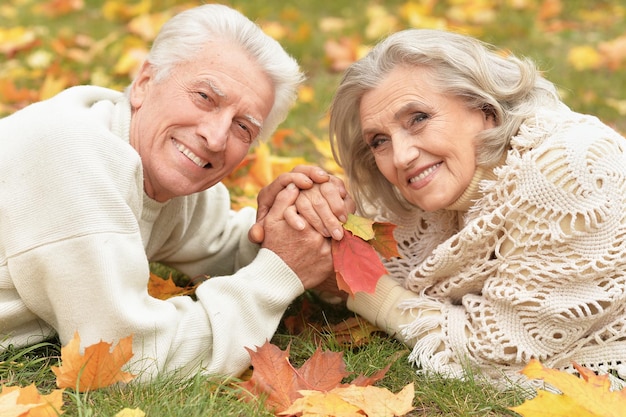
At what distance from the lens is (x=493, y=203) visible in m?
2.59

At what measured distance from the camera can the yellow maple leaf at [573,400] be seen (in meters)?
2.01

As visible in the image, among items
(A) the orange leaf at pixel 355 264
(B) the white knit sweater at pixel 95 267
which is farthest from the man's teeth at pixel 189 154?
Result: (A) the orange leaf at pixel 355 264

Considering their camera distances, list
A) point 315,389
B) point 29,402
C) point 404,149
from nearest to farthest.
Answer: point 29,402 → point 315,389 → point 404,149

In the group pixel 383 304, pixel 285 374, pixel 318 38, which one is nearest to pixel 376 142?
pixel 383 304

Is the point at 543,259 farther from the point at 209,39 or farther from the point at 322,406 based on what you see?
the point at 209,39

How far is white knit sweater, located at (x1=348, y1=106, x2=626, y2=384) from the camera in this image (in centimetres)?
244

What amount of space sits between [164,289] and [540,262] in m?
1.46

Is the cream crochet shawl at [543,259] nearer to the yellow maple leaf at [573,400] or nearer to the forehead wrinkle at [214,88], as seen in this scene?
the yellow maple leaf at [573,400]

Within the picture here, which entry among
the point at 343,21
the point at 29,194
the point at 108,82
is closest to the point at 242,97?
the point at 29,194

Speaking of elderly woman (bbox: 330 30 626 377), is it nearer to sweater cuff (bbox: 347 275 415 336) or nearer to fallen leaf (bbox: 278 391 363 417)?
sweater cuff (bbox: 347 275 415 336)

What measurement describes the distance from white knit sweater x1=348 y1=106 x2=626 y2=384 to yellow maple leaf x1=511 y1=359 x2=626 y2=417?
0.43 meters

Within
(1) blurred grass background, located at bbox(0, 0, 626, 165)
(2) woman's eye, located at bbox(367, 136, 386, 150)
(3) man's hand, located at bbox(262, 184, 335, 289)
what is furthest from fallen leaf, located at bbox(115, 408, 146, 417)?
(1) blurred grass background, located at bbox(0, 0, 626, 165)

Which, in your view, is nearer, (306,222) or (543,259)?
(543,259)

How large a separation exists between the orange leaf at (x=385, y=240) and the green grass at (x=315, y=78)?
315mm
